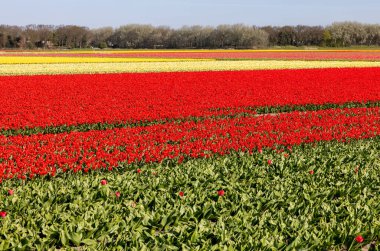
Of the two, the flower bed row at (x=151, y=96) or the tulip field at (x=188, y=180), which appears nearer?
the tulip field at (x=188, y=180)

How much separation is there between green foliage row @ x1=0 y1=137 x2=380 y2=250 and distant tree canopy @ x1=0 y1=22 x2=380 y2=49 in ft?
435

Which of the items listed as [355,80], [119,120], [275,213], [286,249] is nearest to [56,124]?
[119,120]

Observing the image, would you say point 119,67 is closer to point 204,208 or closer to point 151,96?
point 151,96

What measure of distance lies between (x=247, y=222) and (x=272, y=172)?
2.73m

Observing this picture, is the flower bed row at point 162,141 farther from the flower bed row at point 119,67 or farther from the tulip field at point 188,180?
the flower bed row at point 119,67

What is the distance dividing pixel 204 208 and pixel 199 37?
153m

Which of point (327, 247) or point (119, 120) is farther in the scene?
point (119, 120)

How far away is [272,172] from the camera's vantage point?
31.3 feet

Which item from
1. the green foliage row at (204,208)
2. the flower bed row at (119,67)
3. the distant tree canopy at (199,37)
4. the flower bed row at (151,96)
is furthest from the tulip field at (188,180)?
the distant tree canopy at (199,37)

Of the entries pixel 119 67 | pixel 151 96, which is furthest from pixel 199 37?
pixel 151 96

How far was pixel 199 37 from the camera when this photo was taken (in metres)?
158

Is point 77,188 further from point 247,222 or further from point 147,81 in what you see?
point 147,81

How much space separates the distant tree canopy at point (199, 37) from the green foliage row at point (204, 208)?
132704 mm

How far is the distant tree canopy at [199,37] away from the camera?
145 metres
